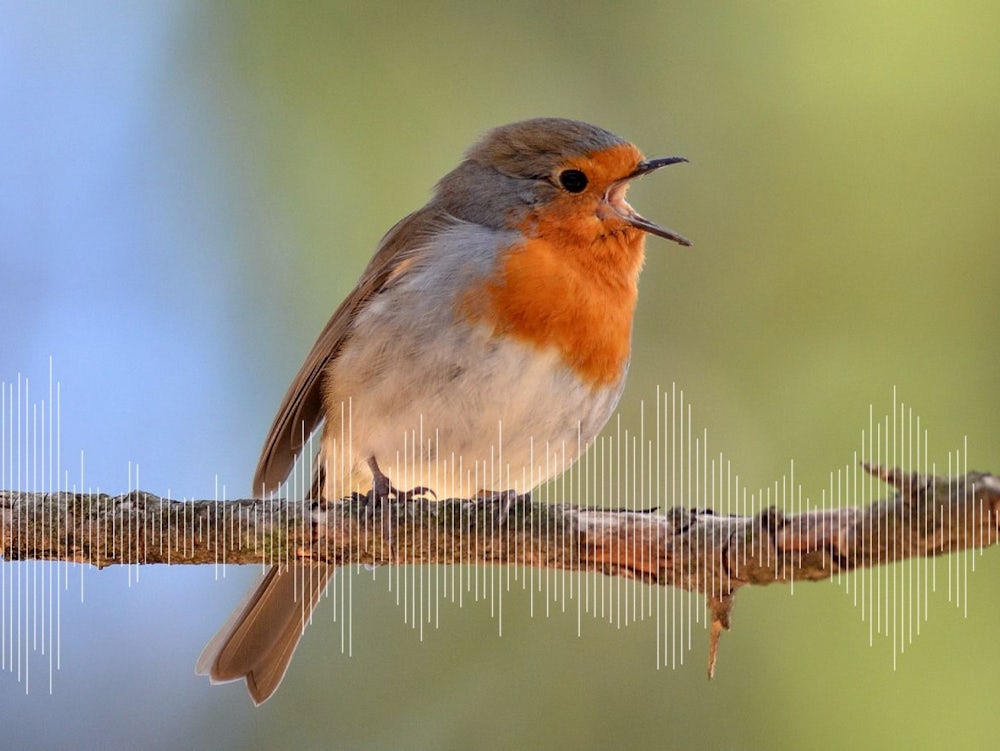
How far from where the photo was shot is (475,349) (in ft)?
11.8

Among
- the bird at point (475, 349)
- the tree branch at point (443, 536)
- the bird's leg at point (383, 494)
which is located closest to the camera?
the tree branch at point (443, 536)

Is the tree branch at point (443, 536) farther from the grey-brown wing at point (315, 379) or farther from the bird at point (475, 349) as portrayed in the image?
the grey-brown wing at point (315, 379)

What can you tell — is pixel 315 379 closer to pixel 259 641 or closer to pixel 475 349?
pixel 475 349

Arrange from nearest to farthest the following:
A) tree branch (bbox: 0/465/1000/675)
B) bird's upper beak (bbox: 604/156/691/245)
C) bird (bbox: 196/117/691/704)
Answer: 1. tree branch (bbox: 0/465/1000/675)
2. bird (bbox: 196/117/691/704)
3. bird's upper beak (bbox: 604/156/691/245)

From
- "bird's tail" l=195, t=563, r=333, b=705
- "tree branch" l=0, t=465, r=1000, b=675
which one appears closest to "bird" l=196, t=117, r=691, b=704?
"bird's tail" l=195, t=563, r=333, b=705

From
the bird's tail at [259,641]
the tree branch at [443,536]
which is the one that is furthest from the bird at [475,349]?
the tree branch at [443,536]

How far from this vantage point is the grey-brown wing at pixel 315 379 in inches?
158

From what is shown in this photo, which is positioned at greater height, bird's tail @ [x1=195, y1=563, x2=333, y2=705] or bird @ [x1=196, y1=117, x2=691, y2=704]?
bird @ [x1=196, y1=117, x2=691, y2=704]

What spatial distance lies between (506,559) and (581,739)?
6.30ft

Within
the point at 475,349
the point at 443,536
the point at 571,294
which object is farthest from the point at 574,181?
the point at 443,536

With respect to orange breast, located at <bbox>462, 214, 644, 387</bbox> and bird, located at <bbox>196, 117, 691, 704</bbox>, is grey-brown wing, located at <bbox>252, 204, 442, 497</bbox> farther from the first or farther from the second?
orange breast, located at <bbox>462, 214, 644, 387</bbox>

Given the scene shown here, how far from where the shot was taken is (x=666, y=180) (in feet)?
18.1

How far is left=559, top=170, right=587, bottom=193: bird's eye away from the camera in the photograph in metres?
3.99

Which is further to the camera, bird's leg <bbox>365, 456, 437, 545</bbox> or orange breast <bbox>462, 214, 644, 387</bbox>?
orange breast <bbox>462, 214, 644, 387</bbox>
